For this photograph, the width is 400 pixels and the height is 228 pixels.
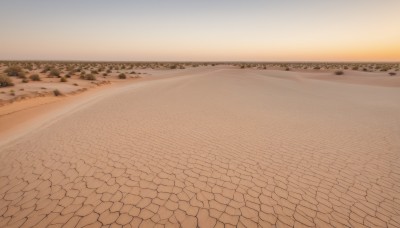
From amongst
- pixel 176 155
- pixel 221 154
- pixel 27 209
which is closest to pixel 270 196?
pixel 221 154

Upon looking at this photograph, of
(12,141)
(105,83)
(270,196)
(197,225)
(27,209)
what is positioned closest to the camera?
(197,225)

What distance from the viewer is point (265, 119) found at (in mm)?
8875

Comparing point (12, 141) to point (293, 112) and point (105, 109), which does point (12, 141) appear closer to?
point (105, 109)

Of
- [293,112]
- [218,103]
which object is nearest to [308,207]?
[293,112]

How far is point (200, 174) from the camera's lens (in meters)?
4.46

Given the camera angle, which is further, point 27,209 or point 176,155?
point 176,155

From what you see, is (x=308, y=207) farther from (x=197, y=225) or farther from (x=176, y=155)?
(x=176, y=155)

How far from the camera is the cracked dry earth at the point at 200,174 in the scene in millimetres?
3357

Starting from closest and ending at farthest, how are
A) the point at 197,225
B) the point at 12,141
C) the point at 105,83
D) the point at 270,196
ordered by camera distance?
the point at 197,225, the point at 270,196, the point at 12,141, the point at 105,83

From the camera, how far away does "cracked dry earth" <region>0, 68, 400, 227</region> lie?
336cm

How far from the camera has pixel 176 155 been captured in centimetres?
530

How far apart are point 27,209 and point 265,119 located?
7.54 meters

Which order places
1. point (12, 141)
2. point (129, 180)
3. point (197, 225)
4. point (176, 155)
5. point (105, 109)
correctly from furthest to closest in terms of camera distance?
point (105, 109) < point (12, 141) < point (176, 155) < point (129, 180) < point (197, 225)

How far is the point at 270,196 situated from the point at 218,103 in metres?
8.23
